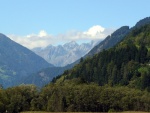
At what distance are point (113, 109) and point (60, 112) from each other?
2937 centimetres

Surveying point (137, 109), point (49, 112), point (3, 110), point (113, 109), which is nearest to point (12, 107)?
→ point (3, 110)

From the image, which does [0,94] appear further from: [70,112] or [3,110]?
[70,112]

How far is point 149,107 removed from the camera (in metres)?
200

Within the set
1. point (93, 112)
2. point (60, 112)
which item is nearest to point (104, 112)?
point (93, 112)

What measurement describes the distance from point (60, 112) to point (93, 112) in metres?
16.5

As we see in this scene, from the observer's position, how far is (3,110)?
193 meters

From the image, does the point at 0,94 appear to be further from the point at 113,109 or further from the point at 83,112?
the point at 113,109

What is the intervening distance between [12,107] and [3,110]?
7.32 m

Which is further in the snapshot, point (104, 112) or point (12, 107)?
point (12, 107)

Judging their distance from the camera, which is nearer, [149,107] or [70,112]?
[70,112]

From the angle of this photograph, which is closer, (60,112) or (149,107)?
(60,112)

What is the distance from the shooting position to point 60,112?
186 meters

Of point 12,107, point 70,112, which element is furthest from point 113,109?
point 12,107

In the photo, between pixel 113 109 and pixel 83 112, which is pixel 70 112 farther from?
pixel 113 109
